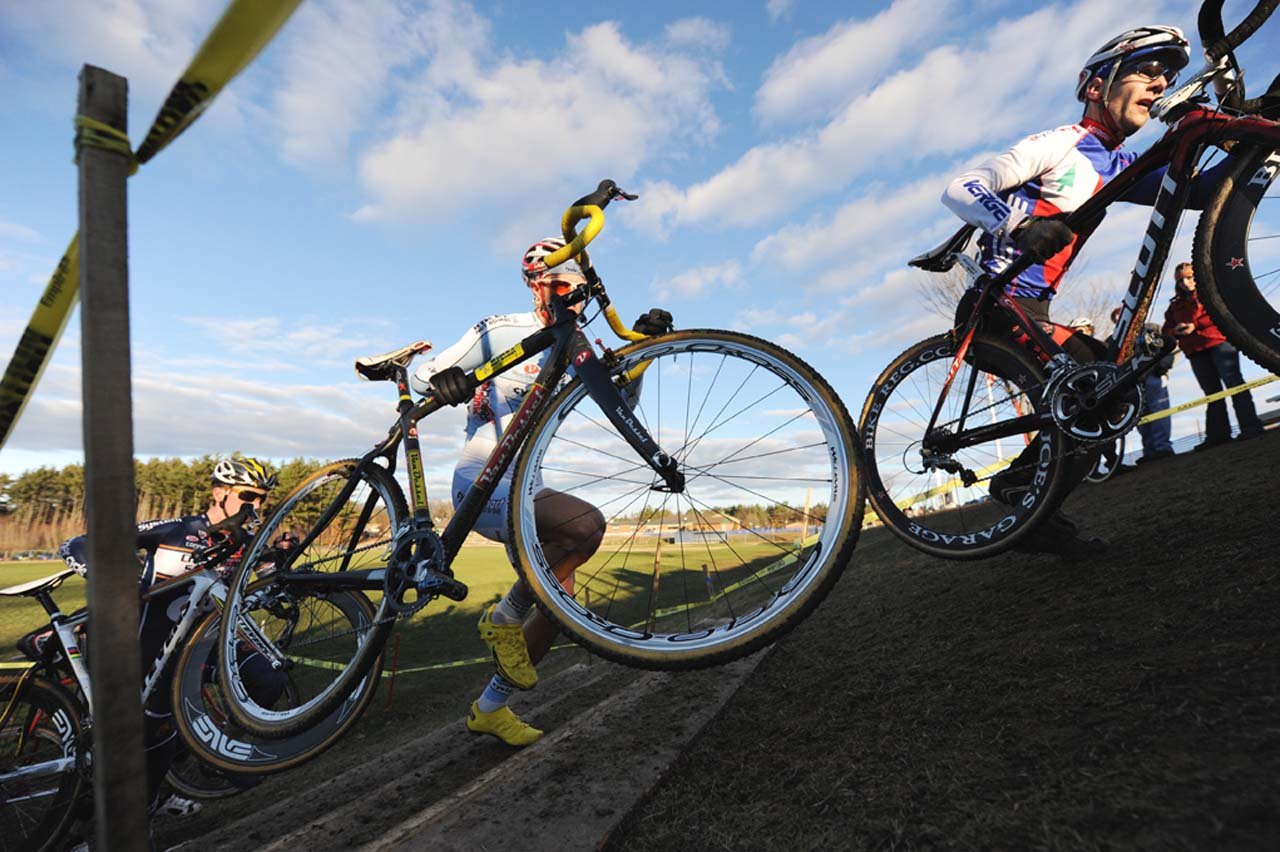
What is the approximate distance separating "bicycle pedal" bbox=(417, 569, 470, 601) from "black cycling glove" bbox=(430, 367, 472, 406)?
0.81 m

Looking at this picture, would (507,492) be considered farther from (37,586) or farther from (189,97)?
(37,586)

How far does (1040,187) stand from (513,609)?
3711mm

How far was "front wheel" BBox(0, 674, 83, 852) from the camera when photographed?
158 inches

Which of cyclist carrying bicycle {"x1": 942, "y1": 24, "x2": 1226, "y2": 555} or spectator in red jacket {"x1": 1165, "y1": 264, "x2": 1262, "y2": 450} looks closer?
cyclist carrying bicycle {"x1": 942, "y1": 24, "x2": 1226, "y2": 555}

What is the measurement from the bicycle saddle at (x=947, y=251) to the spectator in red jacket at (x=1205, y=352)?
5.48 meters

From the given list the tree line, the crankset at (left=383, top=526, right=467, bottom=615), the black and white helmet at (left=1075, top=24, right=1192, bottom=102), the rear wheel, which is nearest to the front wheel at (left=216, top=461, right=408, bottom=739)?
the rear wheel

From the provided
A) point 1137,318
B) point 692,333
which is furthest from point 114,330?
point 1137,318

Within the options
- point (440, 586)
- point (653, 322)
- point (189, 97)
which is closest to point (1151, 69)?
point (653, 322)

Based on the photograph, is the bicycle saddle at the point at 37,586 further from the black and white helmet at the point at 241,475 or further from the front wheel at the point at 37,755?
the black and white helmet at the point at 241,475

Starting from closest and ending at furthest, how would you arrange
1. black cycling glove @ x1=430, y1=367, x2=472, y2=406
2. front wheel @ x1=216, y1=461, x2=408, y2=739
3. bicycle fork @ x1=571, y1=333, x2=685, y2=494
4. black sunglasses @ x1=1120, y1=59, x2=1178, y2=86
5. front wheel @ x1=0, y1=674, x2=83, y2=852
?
bicycle fork @ x1=571, y1=333, x2=685, y2=494 < black cycling glove @ x1=430, y1=367, x2=472, y2=406 < front wheel @ x1=216, y1=461, x2=408, y2=739 < black sunglasses @ x1=1120, y1=59, x2=1178, y2=86 < front wheel @ x1=0, y1=674, x2=83, y2=852

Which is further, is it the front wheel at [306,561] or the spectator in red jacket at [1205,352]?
the spectator in red jacket at [1205,352]

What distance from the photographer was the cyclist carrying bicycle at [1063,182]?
3.14 meters

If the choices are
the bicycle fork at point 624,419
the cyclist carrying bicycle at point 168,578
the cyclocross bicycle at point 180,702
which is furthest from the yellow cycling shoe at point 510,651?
the cyclist carrying bicycle at point 168,578

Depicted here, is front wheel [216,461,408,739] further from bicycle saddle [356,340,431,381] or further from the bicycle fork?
the bicycle fork
